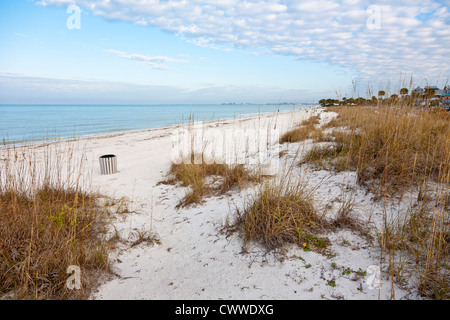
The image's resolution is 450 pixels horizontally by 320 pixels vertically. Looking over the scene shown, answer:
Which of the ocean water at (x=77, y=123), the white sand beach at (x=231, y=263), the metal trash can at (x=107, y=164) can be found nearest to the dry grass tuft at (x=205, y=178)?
the white sand beach at (x=231, y=263)

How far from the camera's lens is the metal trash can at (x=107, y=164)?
5703 millimetres

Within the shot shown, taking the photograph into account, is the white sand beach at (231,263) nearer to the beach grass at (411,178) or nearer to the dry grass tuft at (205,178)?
the beach grass at (411,178)

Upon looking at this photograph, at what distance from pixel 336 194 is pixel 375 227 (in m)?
0.80

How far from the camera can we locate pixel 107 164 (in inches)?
226

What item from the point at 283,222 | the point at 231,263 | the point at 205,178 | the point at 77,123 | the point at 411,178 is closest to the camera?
the point at 231,263

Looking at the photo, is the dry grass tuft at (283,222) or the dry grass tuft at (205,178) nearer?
the dry grass tuft at (283,222)

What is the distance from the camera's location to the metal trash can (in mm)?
5703

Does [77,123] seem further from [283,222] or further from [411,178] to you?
[411,178]

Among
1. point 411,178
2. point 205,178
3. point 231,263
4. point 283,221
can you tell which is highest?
point 411,178

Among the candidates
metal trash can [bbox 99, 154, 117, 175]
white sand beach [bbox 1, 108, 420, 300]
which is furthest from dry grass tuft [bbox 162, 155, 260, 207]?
metal trash can [bbox 99, 154, 117, 175]

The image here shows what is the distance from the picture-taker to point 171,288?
205 cm

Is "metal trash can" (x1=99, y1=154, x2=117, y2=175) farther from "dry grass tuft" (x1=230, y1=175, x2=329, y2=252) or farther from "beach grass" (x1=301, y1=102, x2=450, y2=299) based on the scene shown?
"beach grass" (x1=301, y1=102, x2=450, y2=299)

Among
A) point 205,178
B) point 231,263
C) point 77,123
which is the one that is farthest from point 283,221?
point 77,123
